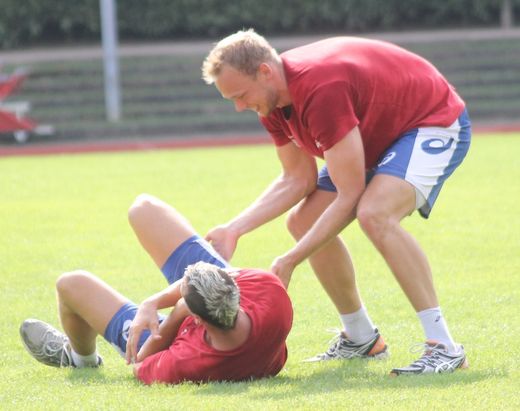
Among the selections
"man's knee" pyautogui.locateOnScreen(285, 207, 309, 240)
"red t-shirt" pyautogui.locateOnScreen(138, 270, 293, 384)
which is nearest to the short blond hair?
"red t-shirt" pyautogui.locateOnScreen(138, 270, 293, 384)

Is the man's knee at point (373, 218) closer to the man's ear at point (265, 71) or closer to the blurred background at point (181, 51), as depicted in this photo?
the man's ear at point (265, 71)

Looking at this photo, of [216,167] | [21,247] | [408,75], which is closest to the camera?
[408,75]

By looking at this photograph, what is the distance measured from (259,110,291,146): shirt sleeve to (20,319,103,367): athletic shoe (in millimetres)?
1470

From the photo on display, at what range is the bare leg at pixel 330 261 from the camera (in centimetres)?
619

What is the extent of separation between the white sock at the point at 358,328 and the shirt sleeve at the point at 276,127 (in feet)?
3.19

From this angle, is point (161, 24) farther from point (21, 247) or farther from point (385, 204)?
point (385, 204)

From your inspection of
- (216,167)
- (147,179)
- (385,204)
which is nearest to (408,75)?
(385,204)

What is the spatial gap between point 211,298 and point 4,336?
2309mm

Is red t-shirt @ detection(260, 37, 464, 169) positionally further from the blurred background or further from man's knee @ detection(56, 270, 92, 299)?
the blurred background

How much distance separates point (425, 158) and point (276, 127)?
0.80m

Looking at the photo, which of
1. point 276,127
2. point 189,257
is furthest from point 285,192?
point 189,257

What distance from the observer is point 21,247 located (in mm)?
10164

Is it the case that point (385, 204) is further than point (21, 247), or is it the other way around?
point (21, 247)

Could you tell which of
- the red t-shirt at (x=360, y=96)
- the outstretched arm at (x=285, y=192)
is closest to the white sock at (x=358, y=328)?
the outstretched arm at (x=285, y=192)
